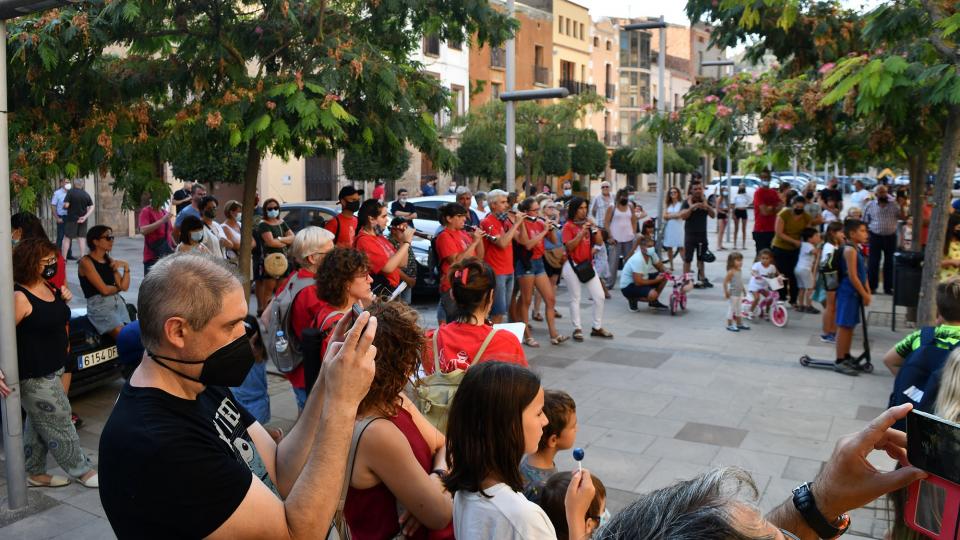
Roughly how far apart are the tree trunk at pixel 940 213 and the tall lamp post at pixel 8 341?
26.8 ft

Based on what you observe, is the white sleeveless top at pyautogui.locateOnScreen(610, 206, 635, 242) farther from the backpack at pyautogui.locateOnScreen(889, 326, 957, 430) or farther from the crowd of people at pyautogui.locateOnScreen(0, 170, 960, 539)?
the backpack at pyautogui.locateOnScreen(889, 326, 957, 430)

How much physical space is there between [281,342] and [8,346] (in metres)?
1.58

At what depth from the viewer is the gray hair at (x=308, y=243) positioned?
561 centimetres

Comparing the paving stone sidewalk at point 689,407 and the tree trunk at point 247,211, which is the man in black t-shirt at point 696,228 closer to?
the paving stone sidewalk at point 689,407

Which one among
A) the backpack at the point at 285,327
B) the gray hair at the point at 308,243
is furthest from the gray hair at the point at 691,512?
the gray hair at the point at 308,243

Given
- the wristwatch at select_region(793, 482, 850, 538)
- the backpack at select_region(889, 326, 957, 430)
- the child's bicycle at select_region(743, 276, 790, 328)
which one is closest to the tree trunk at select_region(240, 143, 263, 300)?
the backpack at select_region(889, 326, 957, 430)

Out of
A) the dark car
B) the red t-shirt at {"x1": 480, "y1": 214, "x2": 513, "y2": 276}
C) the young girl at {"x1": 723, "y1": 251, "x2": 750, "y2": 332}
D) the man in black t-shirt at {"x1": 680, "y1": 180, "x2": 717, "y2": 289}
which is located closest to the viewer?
the red t-shirt at {"x1": 480, "y1": 214, "x2": 513, "y2": 276}

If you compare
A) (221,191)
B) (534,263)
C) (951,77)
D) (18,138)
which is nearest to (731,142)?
(534,263)

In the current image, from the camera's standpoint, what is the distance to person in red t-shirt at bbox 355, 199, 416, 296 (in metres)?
7.73

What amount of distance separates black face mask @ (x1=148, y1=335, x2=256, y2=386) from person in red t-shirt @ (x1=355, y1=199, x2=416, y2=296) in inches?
206

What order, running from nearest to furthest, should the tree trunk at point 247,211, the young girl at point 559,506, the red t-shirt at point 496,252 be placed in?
1. the young girl at point 559,506
2. the tree trunk at point 247,211
3. the red t-shirt at point 496,252

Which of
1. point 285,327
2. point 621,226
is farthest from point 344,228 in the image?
point 621,226

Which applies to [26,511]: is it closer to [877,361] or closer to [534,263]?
[534,263]

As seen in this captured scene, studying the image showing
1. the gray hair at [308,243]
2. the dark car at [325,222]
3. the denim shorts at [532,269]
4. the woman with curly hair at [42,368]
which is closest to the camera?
the woman with curly hair at [42,368]
